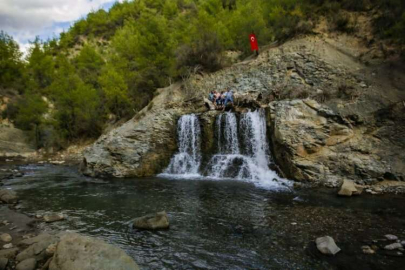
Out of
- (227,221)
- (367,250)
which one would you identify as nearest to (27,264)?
(227,221)

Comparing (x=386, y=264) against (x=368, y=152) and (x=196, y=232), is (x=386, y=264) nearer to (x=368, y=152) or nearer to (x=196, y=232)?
(x=196, y=232)

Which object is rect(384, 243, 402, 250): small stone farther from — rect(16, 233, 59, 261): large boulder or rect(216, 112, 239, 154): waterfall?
rect(216, 112, 239, 154): waterfall

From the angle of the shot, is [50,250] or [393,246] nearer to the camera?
[50,250]

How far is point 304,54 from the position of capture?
24047 mm

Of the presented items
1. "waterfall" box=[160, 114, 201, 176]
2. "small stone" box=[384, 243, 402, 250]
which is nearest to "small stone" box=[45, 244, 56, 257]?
"small stone" box=[384, 243, 402, 250]

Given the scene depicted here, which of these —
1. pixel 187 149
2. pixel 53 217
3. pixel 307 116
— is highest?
pixel 307 116

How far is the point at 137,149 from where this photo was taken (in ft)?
65.9

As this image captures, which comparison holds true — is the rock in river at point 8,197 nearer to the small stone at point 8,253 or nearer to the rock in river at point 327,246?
the small stone at point 8,253

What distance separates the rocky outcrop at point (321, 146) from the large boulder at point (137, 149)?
24.8 ft

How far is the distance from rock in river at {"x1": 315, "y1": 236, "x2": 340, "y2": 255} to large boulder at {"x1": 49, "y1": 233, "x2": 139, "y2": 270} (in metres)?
4.70

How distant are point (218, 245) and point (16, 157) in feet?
96.6

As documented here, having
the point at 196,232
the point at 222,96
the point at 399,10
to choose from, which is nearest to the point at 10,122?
the point at 222,96

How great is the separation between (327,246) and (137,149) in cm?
1494

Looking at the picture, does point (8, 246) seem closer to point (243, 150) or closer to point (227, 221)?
point (227, 221)
